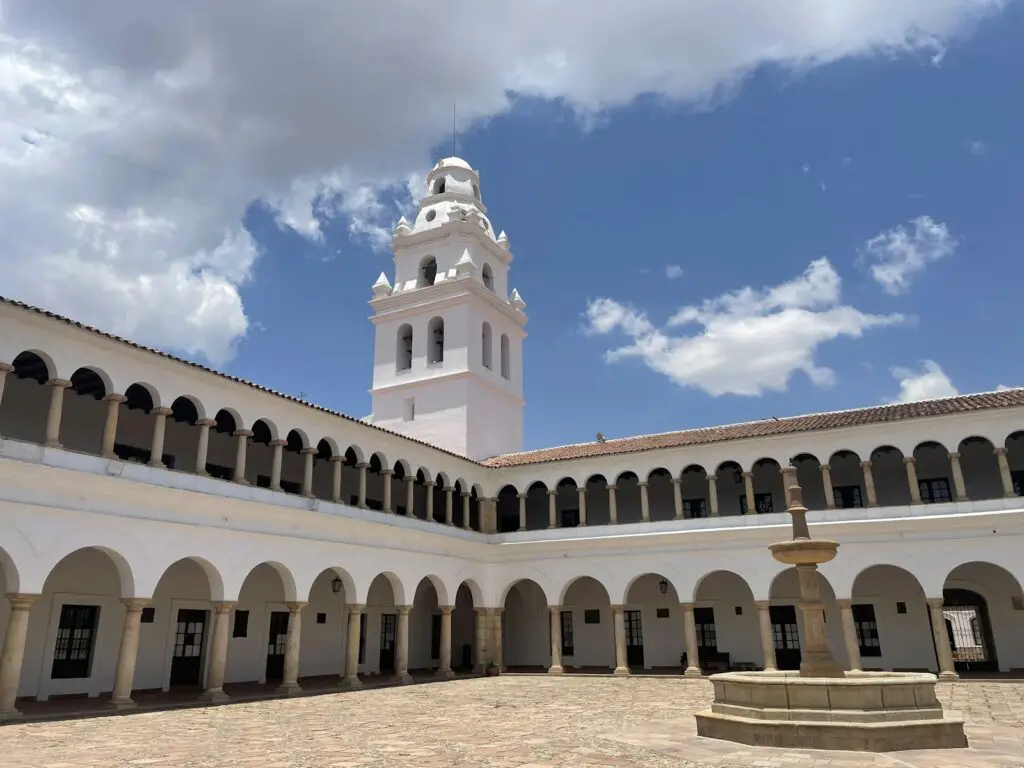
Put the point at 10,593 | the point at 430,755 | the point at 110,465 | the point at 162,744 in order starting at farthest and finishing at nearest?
the point at 110,465, the point at 10,593, the point at 162,744, the point at 430,755

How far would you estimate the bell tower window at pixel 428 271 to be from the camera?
30953mm

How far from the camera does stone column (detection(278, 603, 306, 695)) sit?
1730 centimetres

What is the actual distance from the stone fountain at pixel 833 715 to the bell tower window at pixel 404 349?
21622 millimetres

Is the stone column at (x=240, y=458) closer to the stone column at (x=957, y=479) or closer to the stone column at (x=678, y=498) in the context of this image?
the stone column at (x=678, y=498)

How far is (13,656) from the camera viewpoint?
1262 cm

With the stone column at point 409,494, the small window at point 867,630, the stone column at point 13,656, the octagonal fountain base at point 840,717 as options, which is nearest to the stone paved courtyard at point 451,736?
the octagonal fountain base at point 840,717

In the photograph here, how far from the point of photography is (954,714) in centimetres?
945

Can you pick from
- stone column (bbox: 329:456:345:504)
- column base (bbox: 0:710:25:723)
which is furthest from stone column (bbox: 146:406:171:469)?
stone column (bbox: 329:456:345:504)

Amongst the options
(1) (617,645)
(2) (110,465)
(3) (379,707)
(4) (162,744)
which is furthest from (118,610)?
(1) (617,645)

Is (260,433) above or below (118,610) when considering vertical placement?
above

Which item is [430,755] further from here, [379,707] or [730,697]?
[379,707]

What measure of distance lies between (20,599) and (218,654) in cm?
432

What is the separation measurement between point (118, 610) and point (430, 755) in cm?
1161

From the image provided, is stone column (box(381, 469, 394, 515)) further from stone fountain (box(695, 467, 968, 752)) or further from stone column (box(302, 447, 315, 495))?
stone fountain (box(695, 467, 968, 752))
